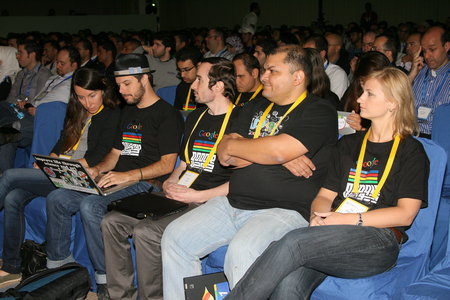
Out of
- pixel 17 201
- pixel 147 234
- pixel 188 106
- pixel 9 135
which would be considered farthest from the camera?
pixel 188 106

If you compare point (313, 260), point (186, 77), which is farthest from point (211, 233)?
point (186, 77)

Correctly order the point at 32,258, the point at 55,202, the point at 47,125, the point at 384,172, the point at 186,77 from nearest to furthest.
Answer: the point at 384,172, the point at 55,202, the point at 32,258, the point at 47,125, the point at 186,77

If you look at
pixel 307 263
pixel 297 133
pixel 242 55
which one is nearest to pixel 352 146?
pixel 297 133

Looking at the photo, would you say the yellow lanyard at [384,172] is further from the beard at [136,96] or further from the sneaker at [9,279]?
the sneaker at [9,279]

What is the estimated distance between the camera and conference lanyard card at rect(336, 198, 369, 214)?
228 centimetres

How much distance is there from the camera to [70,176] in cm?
302

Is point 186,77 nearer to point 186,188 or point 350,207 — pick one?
point 186,188

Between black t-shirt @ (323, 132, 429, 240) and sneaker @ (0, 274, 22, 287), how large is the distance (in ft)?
6.95

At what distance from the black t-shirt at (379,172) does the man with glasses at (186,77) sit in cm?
244

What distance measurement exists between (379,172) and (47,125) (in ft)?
8.44

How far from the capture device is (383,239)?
216cm

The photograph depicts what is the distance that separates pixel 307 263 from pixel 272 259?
15 cm

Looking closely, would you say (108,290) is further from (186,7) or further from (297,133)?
(186,7)

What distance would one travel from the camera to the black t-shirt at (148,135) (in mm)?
3150
